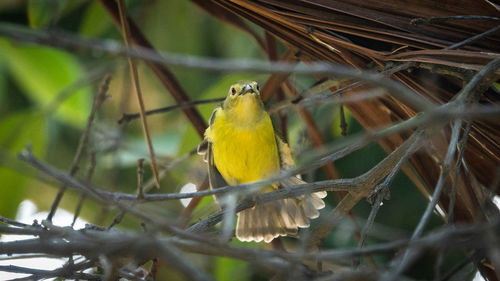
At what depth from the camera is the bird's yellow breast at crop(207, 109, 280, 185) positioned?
407 cm

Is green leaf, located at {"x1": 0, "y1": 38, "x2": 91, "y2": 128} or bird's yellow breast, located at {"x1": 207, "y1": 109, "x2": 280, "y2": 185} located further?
green leaf, located at {"x1": 0, "y1": 38, "x2": 91, "y2": 128}

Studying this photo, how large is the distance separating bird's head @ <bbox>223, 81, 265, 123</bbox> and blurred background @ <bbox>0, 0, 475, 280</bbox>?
8 centimetres

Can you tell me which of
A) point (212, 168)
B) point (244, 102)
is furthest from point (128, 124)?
point (244, 102)

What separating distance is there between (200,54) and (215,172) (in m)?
1.25

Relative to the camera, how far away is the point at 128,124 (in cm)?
470

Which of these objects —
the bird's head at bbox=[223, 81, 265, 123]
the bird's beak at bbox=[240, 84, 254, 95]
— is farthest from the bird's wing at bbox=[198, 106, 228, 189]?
the bird's beak at bbox=[240, 84, 254, 95]

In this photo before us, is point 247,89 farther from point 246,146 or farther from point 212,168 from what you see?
point 212,168

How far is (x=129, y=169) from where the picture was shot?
4.80 metres

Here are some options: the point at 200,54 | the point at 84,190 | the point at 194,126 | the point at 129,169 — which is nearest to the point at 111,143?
the point at 194,126

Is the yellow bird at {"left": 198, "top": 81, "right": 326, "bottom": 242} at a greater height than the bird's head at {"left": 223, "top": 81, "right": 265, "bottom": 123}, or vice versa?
the bird's head at {"left": 223, "top": 81, "right": 265, "bottom": 123}

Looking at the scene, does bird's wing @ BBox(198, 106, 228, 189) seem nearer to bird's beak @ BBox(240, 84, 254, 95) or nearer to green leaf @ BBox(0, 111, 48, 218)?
bird's beak @ BBox(240, 84, 254, 95)

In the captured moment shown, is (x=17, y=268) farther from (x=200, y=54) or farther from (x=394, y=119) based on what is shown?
(x=200, y=54)

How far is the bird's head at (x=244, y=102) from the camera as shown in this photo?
4062mm

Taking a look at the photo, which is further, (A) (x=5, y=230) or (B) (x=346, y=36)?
(B) (x=346, y=36)
